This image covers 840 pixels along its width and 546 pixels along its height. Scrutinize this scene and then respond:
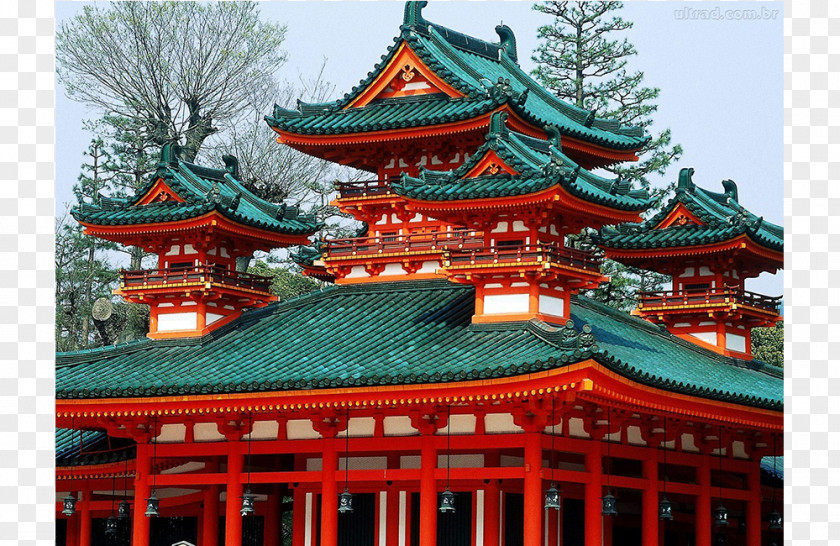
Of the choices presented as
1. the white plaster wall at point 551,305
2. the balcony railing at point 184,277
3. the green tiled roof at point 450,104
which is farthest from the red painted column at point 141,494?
the white plaster wall at point 551,305

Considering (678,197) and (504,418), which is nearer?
(504,418)

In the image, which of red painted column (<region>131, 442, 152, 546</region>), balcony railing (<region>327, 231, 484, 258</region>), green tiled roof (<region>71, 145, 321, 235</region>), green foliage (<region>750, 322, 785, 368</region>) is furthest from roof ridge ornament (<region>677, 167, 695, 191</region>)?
green foliage (<region>750, 322, 785, 368</region>)

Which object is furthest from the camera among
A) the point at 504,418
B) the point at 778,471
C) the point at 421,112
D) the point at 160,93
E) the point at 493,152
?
the point at 160,93

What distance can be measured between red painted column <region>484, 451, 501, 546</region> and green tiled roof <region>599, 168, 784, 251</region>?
7131 millimetres

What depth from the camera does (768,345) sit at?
48.8 m

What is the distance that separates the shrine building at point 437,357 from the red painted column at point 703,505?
66 millimetres

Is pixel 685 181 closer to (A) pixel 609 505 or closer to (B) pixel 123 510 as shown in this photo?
(A) pixel 609 505

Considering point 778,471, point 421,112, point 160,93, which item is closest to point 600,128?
point 421,112

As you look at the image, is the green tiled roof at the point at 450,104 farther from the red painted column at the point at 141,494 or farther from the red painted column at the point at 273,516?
the red painted column at the point at 273,516

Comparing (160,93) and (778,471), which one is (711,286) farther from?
(160,93)

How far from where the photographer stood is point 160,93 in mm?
52938

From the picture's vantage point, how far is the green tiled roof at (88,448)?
28406 mm

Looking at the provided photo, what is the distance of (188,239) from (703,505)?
11.3m

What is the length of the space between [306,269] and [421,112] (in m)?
5.62
